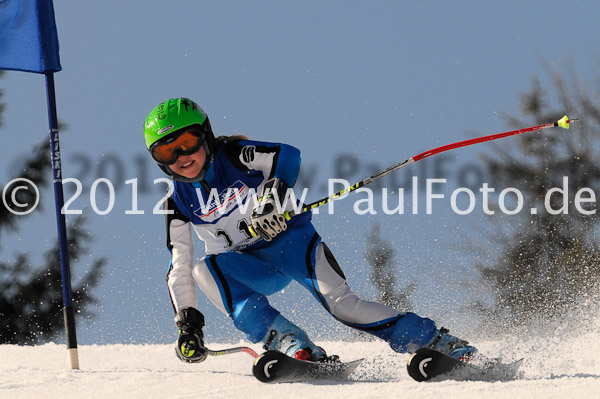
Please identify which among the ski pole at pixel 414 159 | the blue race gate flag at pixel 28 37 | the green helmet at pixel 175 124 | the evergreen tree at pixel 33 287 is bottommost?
the evergreen tree at pixel 33 287

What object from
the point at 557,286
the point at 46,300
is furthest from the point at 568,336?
the point at 46,300

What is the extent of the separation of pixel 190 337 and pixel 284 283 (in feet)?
2.16

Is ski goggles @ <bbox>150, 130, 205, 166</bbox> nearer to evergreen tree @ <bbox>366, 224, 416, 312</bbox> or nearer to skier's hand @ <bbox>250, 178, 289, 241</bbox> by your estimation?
skier's hand @ <bbox>250, 178, 289, 241</bbox>

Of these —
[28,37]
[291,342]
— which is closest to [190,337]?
[291,342]

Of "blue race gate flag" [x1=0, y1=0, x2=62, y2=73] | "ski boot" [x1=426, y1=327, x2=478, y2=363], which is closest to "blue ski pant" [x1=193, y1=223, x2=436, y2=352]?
"ski boot" [x1=426, y1=327, x2=478, y2=363]

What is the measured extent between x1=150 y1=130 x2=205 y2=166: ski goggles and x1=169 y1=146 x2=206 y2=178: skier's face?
0.9 inches

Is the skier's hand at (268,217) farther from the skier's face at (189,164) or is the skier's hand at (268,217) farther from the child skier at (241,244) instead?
the skier's face at (189,164)

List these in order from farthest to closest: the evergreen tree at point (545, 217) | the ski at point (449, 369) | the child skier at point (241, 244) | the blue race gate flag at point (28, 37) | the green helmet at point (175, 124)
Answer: the evergreen tree at point (545, 217)
the blue race gate flag at point (28, 37)
the green helmet at point (175, 124)
the child skier at point (241, 244)
the ski at point (449, 369)

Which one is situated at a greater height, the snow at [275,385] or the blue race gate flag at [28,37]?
the blue race gate flag at [28,37]

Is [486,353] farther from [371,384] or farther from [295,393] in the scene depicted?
[295,393]

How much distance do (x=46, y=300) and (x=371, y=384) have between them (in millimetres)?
12097

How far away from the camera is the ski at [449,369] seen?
339cm

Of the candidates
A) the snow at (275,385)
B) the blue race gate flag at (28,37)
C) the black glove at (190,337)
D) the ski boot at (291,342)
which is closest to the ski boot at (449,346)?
the snow at (275,385)

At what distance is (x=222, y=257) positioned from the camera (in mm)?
4059
